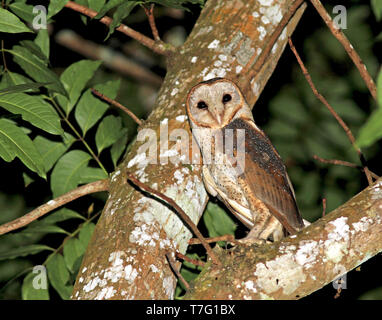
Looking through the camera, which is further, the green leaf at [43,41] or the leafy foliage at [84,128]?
the green leaf at [43,41]

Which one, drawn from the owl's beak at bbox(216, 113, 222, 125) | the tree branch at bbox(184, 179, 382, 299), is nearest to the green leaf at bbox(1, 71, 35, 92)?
the owl's beak at bbox(216, 113, 222, 125)

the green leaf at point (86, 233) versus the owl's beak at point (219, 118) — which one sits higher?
the owl's beak at point (219, 118)

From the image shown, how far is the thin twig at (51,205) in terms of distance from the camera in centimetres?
299

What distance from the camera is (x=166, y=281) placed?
8.63 feet

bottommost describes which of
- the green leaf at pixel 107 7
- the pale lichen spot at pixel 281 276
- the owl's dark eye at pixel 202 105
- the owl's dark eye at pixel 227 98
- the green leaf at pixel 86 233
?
the green leaf at pixel 86 233

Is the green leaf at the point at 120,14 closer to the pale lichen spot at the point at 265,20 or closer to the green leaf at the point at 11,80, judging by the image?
the green leaf at the point at 11,80

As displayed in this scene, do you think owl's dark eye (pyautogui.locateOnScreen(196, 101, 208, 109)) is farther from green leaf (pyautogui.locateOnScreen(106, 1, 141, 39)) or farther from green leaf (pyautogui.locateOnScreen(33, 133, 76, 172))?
green leaf (pyautogui.locateOnScreen(33, 133, 76, 172))

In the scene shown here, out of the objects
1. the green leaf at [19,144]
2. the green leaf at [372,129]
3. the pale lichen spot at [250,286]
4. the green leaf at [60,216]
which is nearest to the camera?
the green leaf at [372,129]

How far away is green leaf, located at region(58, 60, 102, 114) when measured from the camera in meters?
3.79

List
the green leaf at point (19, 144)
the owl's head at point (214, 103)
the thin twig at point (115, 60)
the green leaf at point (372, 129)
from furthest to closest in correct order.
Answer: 1. the thin twig at point (115, 60)
2. the owl's head at point (214, 103)
3. the green leaf at point (19, 144)
4. the green leaf at point (372, 129)

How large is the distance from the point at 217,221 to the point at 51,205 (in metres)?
1.38

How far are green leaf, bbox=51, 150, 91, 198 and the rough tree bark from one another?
1.85ft

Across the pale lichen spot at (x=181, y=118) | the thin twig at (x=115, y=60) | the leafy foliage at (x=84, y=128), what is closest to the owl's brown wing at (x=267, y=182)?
the pale lichen spot at (x=181, y=118)
